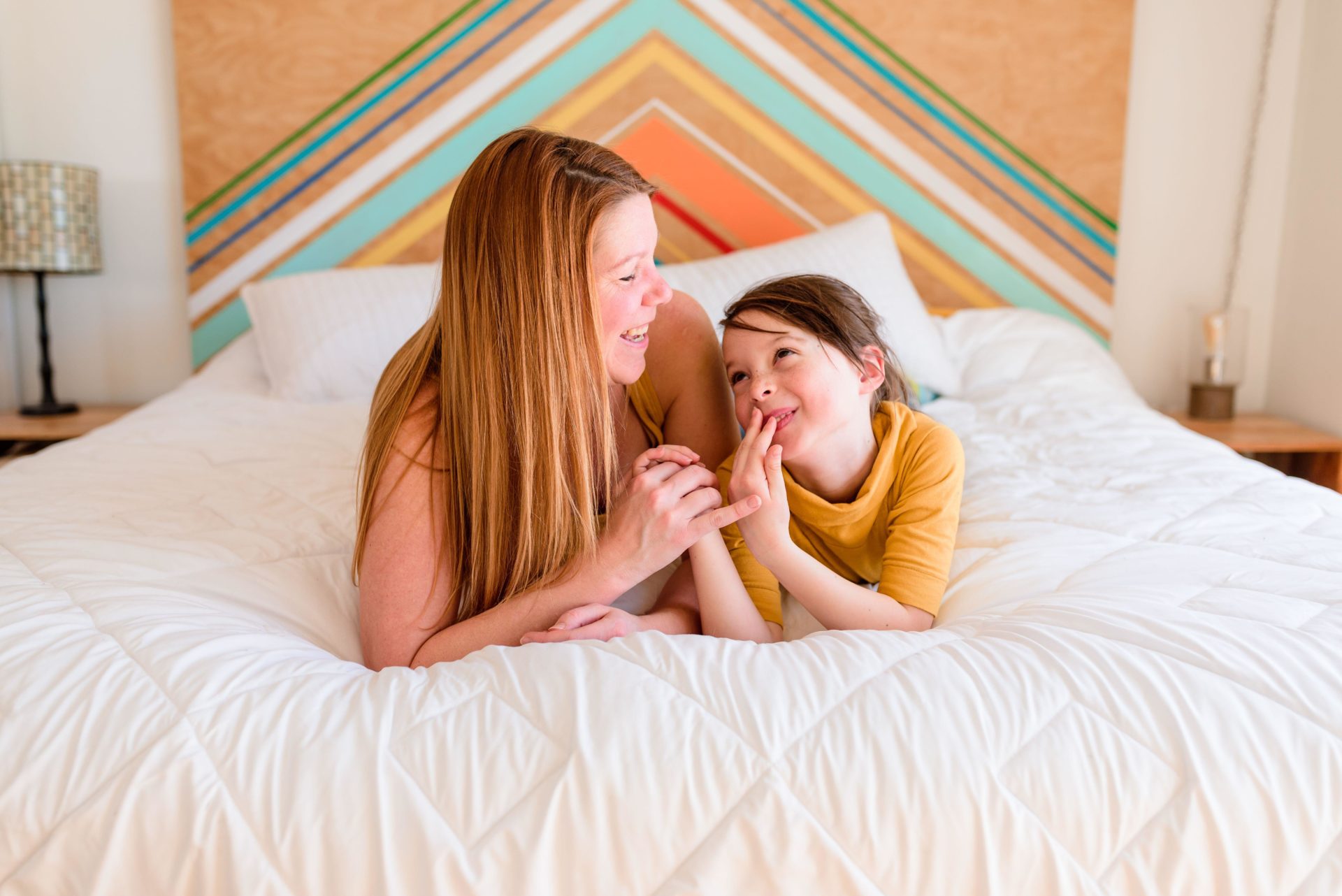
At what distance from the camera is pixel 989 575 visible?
1115mm

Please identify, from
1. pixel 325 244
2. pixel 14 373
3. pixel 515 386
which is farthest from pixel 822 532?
Answer: pixel 14 373

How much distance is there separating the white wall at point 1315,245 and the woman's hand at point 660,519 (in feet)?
7.56

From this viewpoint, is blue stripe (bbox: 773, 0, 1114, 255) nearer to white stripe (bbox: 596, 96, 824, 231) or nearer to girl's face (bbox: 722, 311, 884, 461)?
white stripe (bbox: 596, 96, 824, 231)

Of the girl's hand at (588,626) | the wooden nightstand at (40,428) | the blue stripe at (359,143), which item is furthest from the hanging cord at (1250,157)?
the wooden nightstand at (40,428)

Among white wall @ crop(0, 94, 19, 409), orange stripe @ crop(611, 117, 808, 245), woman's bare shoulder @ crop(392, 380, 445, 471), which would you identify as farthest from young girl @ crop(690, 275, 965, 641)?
white wall @ crop(0, 94, 19, 409)

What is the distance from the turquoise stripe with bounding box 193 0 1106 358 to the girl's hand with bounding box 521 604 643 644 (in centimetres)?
200

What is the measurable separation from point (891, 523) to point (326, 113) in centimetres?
216

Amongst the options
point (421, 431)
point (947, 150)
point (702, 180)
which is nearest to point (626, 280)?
point (421, 431)

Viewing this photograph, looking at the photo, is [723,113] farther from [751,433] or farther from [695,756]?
[695,756]

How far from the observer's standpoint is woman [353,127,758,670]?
3.31 feet

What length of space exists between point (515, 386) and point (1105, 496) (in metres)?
0.84

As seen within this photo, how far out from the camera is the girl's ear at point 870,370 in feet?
4.04

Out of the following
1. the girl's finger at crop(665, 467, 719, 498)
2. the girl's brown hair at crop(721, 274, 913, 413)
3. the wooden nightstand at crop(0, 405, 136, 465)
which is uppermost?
the girl's brown hair at crop(721, 274, 913, 413)

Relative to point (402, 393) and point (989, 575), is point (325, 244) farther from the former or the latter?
point (989, 575)
